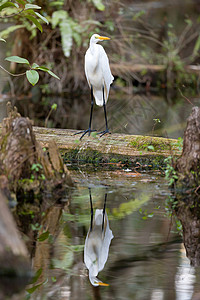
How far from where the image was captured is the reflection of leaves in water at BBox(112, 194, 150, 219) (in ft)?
12.5

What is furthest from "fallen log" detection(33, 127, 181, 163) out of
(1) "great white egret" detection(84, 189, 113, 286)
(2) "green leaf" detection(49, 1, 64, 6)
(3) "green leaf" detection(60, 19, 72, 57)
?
(2) "green leaf" detection(49, 1, 64, 6)

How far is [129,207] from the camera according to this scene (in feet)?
13.0

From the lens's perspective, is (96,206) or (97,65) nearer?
(96,206)

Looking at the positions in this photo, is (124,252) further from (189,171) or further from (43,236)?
(189,171)

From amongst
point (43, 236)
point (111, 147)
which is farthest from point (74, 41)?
point (43, 236)

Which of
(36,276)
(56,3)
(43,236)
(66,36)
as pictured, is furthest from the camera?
(56,3)

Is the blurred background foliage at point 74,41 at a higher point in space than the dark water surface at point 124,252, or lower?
lower

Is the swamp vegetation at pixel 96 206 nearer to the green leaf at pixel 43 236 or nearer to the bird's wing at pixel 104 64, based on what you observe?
the green leaf at pixel 43 236

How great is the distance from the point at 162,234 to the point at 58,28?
7919 millimetres

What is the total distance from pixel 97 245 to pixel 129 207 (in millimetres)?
835

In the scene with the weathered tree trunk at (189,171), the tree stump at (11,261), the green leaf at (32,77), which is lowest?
the weathered tree trunk at (189,171)

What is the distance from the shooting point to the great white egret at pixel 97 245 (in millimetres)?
2801

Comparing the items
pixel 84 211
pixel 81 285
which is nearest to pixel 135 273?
pixel 81 285

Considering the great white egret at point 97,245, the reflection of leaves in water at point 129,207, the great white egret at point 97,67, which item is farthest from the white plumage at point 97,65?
the great white egret at point 97,245
